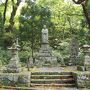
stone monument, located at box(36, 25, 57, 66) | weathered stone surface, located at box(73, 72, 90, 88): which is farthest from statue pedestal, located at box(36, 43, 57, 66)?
weathered stone surface, located at box(73, 72, 90, 88)

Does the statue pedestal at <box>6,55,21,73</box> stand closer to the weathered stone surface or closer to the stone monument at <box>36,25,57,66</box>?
the weathered stone surface

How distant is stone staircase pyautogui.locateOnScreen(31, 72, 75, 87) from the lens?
13.6 m

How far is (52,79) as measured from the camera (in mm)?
14094

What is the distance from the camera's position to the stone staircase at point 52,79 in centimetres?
1360

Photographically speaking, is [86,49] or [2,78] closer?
[2,78]

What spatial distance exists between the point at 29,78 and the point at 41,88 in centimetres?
94

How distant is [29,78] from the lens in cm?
1344

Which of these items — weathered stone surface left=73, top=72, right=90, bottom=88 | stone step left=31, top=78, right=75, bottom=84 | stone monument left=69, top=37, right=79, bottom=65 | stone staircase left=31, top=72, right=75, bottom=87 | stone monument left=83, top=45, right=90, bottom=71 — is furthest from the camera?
stone monument left=69, top=37, right=79, bottom=65

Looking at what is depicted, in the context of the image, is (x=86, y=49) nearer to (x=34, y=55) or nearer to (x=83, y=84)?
(x=83, y=84)

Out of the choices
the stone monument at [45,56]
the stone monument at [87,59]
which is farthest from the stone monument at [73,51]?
the stone monument at [87,59]

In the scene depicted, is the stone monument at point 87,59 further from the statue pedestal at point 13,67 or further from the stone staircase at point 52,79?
the statue pedestal at point 13,67

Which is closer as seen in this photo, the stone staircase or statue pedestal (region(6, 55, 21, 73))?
the stone staircase

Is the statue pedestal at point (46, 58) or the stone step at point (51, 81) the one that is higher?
the statue pedestal at point (46, 58)

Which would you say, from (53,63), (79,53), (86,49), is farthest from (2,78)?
(79,53)
